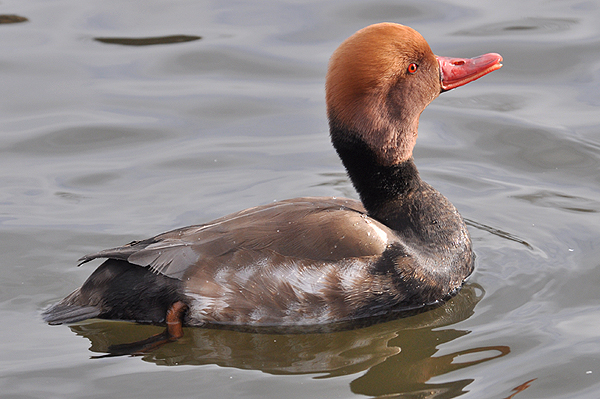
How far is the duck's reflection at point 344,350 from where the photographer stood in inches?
155

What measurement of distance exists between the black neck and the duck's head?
3 cm

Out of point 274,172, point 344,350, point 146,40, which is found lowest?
point 344,350

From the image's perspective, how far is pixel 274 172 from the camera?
21.0 ft

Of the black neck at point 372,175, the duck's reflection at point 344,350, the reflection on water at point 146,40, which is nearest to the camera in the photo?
the duck's reflection at point 344,350

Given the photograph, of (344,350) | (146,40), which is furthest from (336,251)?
(146,40)

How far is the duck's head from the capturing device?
4.41 meters

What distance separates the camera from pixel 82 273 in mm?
5039

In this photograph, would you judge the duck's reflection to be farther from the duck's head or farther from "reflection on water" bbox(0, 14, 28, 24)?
"reflection on water" bbox(0, 14, 28, 24)

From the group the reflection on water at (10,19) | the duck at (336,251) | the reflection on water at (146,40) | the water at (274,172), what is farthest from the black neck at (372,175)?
the reflection on water at (10,19)

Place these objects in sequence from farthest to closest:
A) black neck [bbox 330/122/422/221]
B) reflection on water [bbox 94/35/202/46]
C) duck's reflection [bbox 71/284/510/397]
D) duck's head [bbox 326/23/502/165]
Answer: reflection on water [bbox 94/35/202/46] → black neck [bbox 330/122/422/221] → duck's head [bbox 326/23/502/165] → duck's reflection [bbox 71/284/510/397]

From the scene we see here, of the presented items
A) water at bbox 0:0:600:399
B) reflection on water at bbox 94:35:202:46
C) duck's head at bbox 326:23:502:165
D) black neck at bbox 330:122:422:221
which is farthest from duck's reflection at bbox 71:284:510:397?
reflection on water at bbox 94:35:202:46

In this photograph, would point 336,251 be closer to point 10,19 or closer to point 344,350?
point 344,350

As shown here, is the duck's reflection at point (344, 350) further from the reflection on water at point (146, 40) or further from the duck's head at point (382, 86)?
the reflection on water at point (146, 40)

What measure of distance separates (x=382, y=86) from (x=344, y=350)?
1404 millimetres
